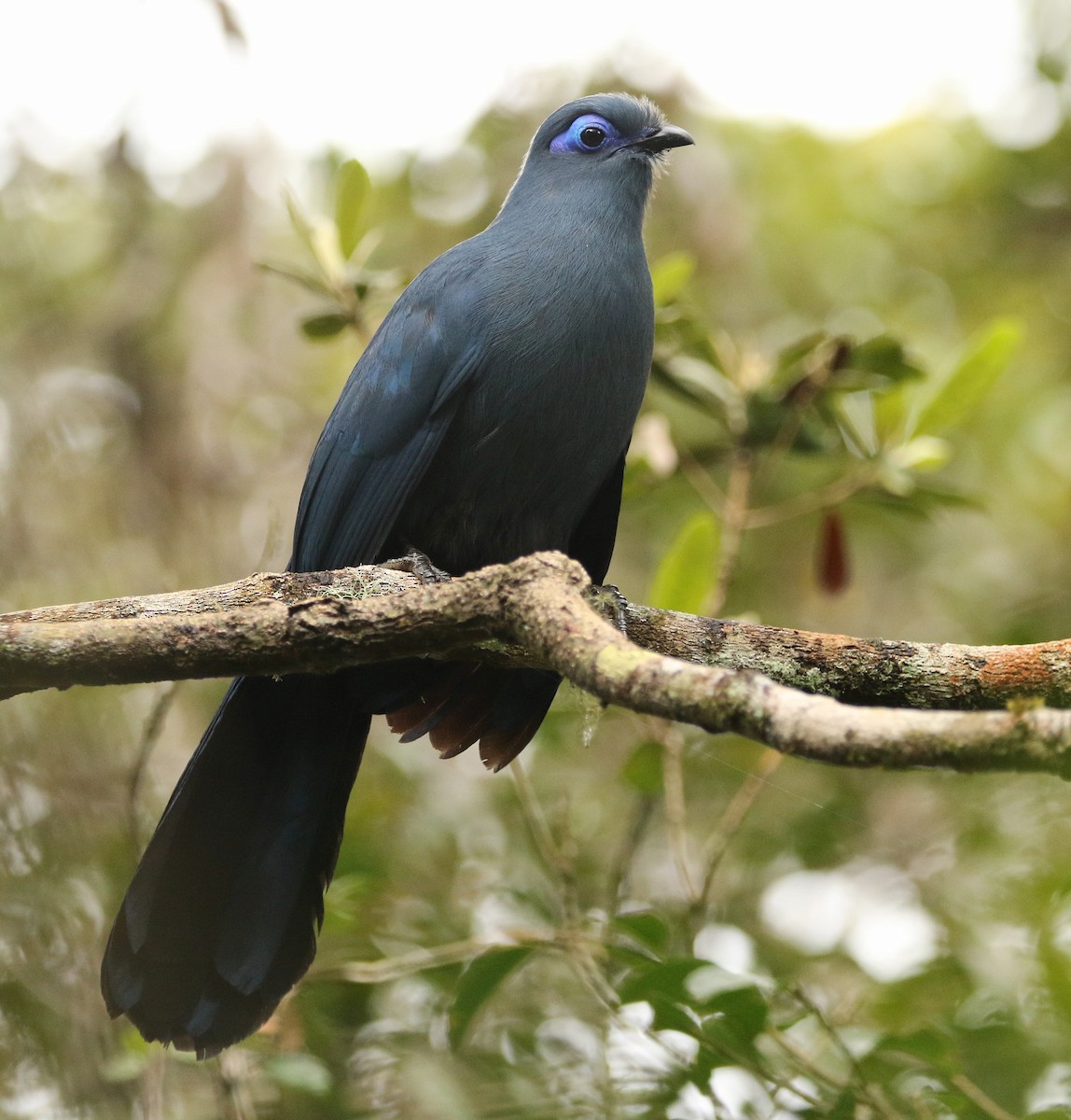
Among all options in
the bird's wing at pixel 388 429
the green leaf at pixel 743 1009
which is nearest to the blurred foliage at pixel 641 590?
the green leaf at pixel 743 1009

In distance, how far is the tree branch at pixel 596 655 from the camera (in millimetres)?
1809

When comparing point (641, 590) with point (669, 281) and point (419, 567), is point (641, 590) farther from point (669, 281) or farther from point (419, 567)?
point (419, 567)

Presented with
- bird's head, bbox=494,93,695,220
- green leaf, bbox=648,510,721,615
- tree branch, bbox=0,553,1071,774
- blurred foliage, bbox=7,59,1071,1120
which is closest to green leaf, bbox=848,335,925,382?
blurred foliage, bbox=7,59,1071,1120

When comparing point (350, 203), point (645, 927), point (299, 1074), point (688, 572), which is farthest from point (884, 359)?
point (299, 1074)

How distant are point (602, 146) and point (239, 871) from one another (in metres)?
2.80

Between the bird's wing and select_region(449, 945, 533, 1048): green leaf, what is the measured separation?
1231mm

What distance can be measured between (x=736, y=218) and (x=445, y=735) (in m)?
4.44

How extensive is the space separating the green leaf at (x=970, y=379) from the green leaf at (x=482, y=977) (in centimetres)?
246

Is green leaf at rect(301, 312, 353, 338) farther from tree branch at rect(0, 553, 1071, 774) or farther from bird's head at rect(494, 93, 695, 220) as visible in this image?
tree branch at rect(0, 553, 1071, 774)

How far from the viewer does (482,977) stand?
138 inches

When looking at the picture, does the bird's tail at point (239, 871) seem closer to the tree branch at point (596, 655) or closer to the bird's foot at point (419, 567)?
the bird's foot at point (419, 567)

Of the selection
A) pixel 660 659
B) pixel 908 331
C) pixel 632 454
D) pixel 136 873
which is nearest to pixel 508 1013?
pixel 136 873

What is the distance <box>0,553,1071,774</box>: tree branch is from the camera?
1809 millimetres

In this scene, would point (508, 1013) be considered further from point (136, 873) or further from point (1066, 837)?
point (1066, 837)
